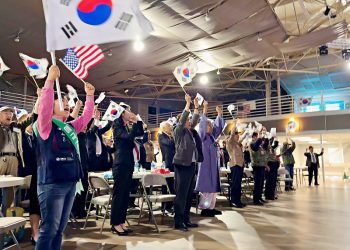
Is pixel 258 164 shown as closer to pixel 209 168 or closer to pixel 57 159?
pixel 209 168

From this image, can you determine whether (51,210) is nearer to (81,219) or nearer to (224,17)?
(81,219)

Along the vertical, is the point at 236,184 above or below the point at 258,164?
below

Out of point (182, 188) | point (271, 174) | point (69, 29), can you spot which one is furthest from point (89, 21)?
point (271, 174)

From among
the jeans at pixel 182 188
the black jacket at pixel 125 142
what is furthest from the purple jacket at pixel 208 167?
the black jacket at pixel 125 142

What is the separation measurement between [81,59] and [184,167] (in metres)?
1.88

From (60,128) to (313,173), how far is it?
505 inches

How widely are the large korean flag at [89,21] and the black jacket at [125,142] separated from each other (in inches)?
74.4

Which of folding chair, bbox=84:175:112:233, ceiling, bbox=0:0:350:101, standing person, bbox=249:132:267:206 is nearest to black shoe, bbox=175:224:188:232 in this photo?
folding chair, bbox=84:175:112:233

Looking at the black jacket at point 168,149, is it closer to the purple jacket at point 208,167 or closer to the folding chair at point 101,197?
the purple jacket at point 208,167

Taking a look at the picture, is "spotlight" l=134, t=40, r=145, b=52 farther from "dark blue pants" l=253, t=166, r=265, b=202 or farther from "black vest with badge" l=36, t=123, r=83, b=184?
"black vest with badge" l=36, t=123, r=83, b=184

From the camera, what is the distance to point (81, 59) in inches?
131

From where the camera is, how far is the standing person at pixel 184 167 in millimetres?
4230

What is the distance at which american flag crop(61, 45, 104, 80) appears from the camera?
3109mm

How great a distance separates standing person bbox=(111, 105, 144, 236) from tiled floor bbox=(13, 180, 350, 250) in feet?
0.66
